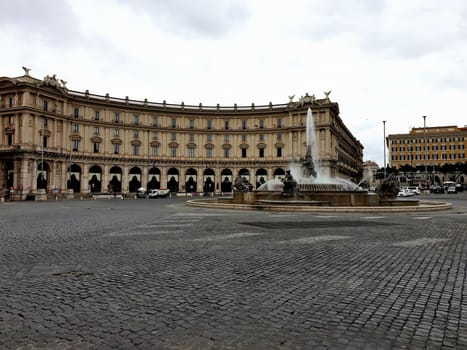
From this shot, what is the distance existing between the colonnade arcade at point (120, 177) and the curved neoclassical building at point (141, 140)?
0.19 metres

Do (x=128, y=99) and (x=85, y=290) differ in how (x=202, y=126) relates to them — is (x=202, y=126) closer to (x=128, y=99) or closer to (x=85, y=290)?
(x=128, y=99)

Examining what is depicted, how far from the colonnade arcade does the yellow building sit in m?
61.7

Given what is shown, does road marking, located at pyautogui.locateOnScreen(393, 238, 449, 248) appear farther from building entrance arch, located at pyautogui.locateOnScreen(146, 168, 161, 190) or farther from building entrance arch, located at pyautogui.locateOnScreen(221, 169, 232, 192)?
building entrance arch, located at pyautogui.locateOnScreen(221, 169, 232, 192)

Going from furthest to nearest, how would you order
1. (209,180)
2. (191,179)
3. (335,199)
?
(209,180) → (191,179) → (335,199)

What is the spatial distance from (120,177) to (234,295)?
2883 inches

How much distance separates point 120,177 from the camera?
74062mm

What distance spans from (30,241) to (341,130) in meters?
90.5

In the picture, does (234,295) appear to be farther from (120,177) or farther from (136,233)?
(120,177)

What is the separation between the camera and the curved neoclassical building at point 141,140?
60688mm

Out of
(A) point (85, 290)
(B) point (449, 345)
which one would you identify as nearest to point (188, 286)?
(A) point (85, 290)

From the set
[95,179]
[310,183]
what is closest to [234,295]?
[310,183]

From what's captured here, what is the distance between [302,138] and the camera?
254 feet

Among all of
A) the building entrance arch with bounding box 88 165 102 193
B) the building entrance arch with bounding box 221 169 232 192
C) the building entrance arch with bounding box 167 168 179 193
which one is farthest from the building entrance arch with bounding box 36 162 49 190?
the building entrance arch with bounding box 221 169 232 192

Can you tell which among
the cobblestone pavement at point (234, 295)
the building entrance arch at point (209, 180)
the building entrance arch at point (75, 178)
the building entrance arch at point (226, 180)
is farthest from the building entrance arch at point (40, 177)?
the cobblestone pavement at point (234, 295)
